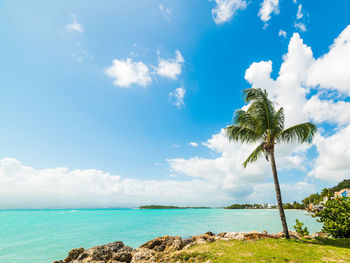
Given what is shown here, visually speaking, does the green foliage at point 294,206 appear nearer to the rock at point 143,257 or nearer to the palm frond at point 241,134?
the palm frond at point 241,134

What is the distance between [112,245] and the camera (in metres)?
13.5

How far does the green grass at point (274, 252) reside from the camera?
7.64 m

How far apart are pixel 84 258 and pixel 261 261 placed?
10961 millimetres

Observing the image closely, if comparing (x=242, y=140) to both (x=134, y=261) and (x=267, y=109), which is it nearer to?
(x=267, y=109)

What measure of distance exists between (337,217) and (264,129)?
740 centimetres

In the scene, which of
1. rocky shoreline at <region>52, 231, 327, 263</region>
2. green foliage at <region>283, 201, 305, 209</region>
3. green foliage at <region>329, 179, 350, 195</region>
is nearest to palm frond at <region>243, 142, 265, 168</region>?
rocky shoreline at <region>52, 231, 327, 263</region>

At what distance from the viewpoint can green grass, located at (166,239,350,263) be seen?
764 cm

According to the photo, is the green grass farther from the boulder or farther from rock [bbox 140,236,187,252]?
rock [bbox 140,236,187,252]

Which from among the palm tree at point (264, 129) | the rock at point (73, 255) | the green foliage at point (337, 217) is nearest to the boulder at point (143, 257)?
the rock at point (73, 255)

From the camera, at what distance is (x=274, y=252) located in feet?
27.5

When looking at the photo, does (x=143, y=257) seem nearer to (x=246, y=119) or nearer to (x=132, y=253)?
(x=132, y=253)

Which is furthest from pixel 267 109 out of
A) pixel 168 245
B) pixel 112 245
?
pixel 112 245

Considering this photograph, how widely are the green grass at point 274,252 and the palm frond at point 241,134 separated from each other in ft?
22.2

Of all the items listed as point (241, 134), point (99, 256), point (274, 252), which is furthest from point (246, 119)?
point (99, 256)
